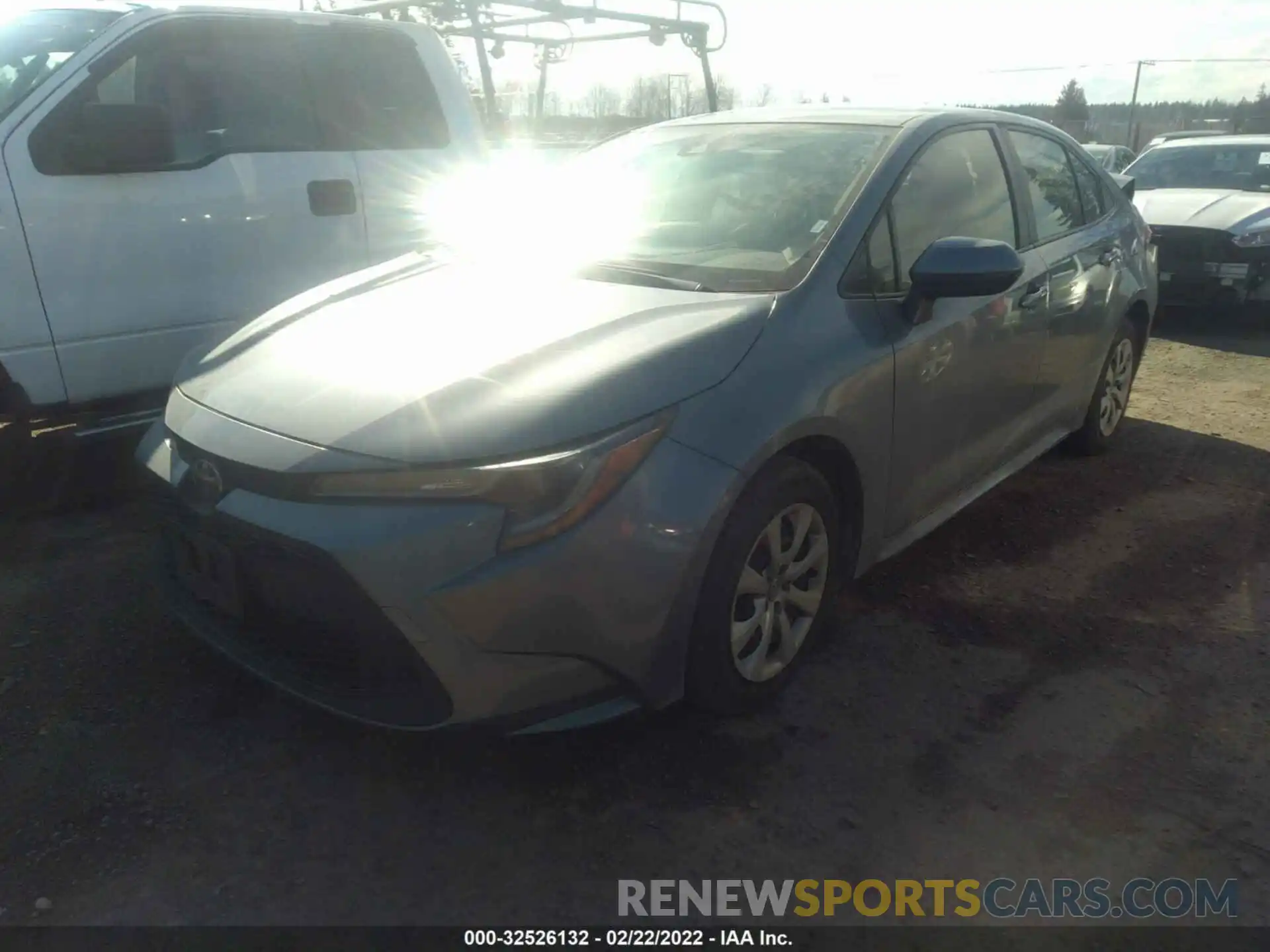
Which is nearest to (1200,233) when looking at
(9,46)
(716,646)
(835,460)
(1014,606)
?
(1014,606)

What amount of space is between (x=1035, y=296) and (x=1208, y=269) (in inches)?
220

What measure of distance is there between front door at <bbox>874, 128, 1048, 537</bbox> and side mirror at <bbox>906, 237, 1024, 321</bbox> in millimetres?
111

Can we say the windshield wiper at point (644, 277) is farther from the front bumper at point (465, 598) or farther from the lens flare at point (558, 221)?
the front bumper at point (465, 598)

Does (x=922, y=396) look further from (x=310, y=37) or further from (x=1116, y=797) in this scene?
(x=310, y=37)

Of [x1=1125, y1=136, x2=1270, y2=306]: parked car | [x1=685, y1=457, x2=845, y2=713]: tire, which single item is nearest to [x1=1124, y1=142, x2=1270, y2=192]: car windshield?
[x1=1125, y1=136, x2=1270, y2=306]: parked car

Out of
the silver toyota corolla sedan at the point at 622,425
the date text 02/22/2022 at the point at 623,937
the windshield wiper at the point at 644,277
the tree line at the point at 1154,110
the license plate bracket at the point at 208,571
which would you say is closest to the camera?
the date text 02/22/2022 at the point at 623,937

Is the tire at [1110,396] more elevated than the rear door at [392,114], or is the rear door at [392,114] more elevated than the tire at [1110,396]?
the rear door at [392,114]

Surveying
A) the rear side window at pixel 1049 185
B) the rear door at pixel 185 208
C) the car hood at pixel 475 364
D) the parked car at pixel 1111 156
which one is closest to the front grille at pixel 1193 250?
the rear side window at pixel 1049 185

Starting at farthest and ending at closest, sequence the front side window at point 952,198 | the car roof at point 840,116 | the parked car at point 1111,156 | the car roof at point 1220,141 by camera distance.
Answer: the parked car at point 1111,156
the car roof at point 1220,141
the car roof at point 840,116
the front side window at point 952,198

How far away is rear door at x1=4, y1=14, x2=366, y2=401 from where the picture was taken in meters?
3.93

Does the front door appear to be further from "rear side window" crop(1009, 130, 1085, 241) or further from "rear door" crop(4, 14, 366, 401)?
"rear door" crop(4, 14, 366, 401)

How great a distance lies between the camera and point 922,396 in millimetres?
3160

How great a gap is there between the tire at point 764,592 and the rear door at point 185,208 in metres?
2.82

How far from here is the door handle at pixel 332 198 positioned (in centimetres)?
462
